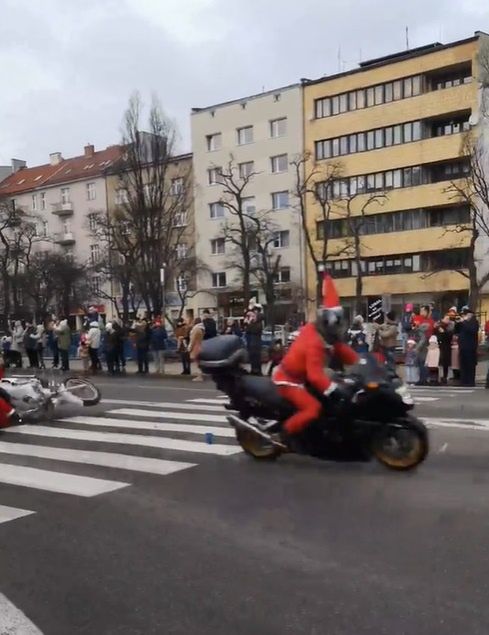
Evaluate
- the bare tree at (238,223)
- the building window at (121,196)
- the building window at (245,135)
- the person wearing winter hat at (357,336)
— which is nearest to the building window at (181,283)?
the bare tree at (238,223)

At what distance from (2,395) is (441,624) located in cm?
852

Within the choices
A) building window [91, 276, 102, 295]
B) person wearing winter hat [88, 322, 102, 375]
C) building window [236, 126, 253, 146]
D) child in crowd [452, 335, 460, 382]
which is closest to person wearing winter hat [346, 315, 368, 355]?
child in crowd [452, 335, 460, 382]

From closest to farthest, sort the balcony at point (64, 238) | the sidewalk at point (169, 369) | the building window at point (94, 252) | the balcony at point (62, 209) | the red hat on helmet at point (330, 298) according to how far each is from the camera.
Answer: the red hat on helmet at point (330, 298) < the sidewalk at point (169, 369) < the building window at point (94, 252) < the balcony at point (62, 209) < the balcony at point (64, 238)

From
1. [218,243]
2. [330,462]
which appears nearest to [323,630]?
[330,462]

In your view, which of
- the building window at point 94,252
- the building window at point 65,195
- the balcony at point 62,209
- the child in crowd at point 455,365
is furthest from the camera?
the building window at point 65,195

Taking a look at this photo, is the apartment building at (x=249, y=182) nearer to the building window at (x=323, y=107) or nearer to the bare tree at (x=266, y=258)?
the bare tree at (x=266, y=258)

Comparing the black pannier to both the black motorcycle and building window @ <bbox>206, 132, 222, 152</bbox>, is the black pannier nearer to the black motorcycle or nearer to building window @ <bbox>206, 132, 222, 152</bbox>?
the black motorcycle

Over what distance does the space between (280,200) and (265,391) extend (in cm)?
5052

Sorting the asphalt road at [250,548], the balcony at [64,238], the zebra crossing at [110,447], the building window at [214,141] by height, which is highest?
the building window at [214,141]

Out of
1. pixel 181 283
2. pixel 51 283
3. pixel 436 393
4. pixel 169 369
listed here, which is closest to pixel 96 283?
pixel 51 283

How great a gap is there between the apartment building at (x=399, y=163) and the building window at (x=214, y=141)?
8.11 m

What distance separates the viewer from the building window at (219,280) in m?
59.8

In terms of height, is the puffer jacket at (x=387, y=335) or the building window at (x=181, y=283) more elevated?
the building window at (x=181, y=283)

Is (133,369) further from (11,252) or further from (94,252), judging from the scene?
(94,252)
